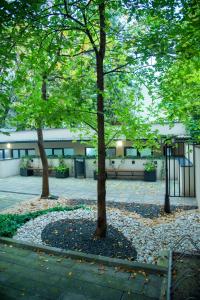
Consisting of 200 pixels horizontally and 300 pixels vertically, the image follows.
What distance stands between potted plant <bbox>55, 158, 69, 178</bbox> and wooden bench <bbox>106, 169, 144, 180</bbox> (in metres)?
3.12

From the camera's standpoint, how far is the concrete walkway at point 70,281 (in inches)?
142

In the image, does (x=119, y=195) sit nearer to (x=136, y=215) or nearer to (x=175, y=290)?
(x=136, y=215)

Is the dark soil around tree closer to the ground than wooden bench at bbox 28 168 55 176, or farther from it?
closer to the ground

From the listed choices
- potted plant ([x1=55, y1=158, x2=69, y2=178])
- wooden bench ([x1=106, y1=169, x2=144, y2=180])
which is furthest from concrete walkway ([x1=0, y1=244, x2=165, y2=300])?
potted plant ([x1=55, y1=158, x2=69, y2=178])

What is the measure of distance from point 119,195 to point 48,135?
31.7 feet

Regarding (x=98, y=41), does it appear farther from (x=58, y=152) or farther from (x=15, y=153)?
(x=15, y=153)

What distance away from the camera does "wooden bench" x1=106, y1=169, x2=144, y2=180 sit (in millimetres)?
14874

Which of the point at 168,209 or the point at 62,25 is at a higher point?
the point at 62,25

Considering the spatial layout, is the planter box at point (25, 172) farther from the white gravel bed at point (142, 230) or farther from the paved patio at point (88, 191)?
the white gravel bed at point (142, 230)

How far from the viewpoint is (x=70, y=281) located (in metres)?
3.99

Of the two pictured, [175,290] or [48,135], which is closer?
[175,290]

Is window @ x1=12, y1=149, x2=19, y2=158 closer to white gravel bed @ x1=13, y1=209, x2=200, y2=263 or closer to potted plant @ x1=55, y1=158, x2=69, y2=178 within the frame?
potted plant @ x1=55, y1=158, x2=69, y2=178

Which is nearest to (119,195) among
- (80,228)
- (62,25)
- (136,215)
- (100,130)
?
(136,215)

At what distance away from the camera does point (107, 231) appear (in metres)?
5.98
